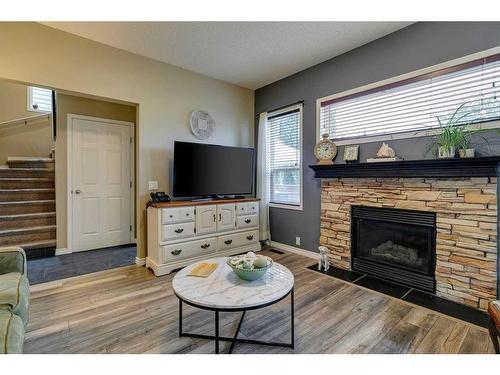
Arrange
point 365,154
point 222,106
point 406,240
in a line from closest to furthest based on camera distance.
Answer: point 406,240
point 365,154
point 222,106

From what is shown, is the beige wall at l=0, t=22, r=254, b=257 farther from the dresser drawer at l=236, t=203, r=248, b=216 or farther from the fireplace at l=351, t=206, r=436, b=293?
the fireplace at l=351, t=206, r=436, b=293

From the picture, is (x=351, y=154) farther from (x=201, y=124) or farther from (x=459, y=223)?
(x=201, y=124)

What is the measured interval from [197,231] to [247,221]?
0.82 metres

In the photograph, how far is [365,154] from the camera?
118 inches

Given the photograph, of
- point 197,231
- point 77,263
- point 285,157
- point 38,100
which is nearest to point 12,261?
point 77,263

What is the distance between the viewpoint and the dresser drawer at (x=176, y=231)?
3000 millimetres

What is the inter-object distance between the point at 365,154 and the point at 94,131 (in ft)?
12.7

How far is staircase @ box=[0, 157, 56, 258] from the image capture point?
3.66 metres

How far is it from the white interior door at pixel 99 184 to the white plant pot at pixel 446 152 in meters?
4.19

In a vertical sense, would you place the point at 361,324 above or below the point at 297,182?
below

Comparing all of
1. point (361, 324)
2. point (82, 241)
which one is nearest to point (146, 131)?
point (82, 241)

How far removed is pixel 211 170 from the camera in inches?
138

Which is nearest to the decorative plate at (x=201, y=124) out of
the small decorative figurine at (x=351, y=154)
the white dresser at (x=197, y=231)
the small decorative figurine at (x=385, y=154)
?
the white dresser at (x=197, y=231)
